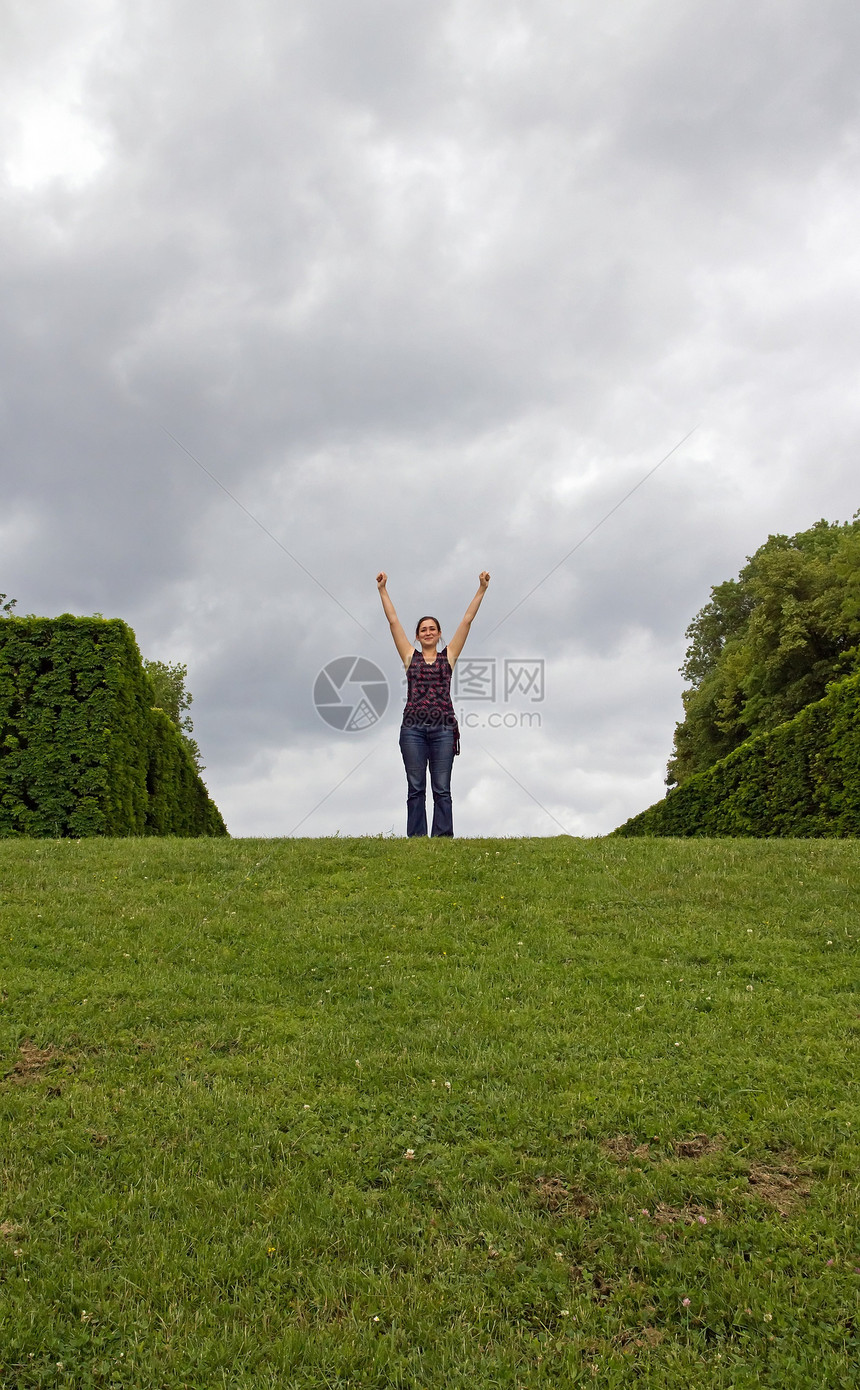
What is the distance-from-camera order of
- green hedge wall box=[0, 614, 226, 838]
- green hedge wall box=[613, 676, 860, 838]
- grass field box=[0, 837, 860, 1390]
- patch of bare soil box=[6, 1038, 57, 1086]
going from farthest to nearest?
A: green hedge wall box=[613, 676, 860, 838]
green hedge wall box=[0, 614, 226, 838]
patch of bare soil box=[6, 1038, 57, 1086]
grass field box=[0, 837, 860, 1390]

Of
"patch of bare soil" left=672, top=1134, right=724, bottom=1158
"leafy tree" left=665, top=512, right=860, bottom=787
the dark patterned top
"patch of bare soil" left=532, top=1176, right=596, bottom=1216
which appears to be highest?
"leafy tree" left=665, top=512, right=860, bottom=787

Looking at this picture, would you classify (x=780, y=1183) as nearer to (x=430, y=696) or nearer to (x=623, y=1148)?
(x=623, y=1148)

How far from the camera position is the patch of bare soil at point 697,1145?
18.6ft

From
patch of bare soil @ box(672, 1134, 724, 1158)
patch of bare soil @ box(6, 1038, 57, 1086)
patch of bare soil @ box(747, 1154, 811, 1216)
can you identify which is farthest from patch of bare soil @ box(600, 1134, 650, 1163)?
patch of bare soil @ box(6, 1038, 57, 1086)

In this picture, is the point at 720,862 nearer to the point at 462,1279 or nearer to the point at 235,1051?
the point at 235,1051

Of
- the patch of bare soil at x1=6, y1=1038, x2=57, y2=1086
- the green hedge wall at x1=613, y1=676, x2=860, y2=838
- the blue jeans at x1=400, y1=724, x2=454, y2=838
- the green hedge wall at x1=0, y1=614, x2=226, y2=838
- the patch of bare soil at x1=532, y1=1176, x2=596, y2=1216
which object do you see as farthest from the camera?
the green hedge wall at x1=613, y1=676, x2=860, y2=838

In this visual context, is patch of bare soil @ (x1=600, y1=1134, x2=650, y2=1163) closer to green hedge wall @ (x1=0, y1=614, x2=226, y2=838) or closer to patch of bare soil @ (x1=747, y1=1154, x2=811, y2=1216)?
patch of bare soil @ (x1=747, y1=1154, x2=811, y2=1216)

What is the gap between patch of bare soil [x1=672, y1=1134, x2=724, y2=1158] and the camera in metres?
5.66

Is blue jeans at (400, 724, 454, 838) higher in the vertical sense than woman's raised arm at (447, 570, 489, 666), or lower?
lower

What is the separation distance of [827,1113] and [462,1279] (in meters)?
2.86

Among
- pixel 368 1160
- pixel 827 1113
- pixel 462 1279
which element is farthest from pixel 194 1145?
pixel 827 1113

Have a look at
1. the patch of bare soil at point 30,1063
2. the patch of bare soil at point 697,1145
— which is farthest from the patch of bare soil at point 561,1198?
the patch of bare soil at point 30,1063

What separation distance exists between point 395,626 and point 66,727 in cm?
720

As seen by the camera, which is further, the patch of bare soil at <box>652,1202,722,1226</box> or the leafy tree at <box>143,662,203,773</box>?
the leafy tree at <box>143,662,203,773</box>
